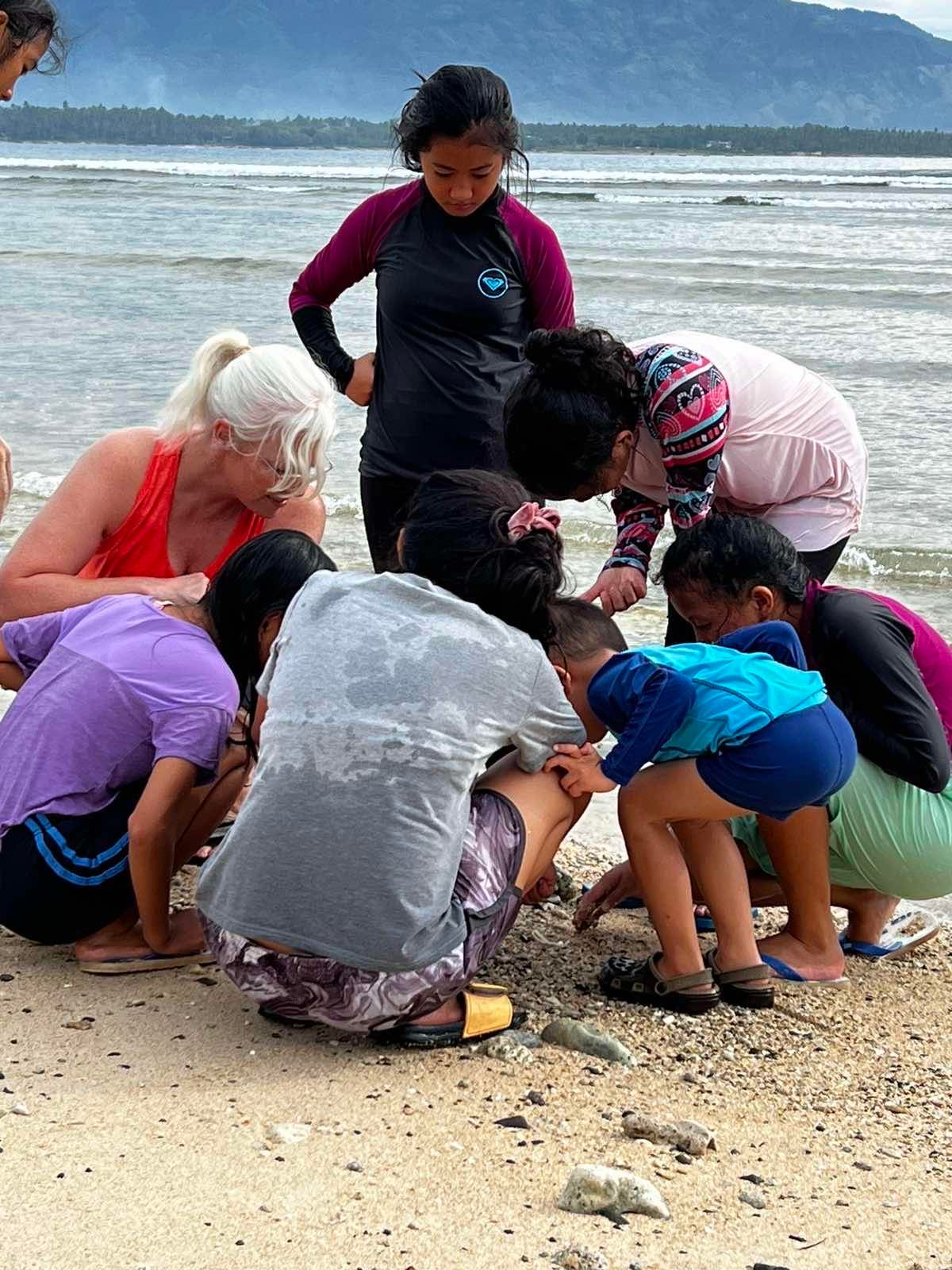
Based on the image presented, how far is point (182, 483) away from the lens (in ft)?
11.1

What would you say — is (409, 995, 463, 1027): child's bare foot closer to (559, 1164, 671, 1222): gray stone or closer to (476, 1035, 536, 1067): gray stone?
(476, 1035, 536, 1067): gray stone

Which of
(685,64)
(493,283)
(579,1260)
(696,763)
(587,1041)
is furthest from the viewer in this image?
(685,64)

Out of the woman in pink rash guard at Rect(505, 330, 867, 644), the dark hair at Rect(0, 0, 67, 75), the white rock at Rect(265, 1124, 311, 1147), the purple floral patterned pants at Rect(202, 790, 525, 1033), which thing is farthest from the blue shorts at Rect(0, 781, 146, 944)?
the dark hair at Rect(0, 0, 67, 75)

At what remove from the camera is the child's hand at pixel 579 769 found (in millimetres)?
2564

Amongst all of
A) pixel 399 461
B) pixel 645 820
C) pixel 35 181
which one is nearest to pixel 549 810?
pixel 645 820

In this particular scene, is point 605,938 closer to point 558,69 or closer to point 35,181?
point 35,181

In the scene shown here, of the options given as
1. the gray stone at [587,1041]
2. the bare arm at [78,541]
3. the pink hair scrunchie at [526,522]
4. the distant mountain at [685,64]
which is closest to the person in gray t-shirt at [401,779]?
the pink hair scrunchie at [526,522]

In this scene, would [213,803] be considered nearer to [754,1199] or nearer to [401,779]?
[401,779]

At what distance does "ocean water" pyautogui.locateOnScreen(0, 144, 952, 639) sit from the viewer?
25.5 ft

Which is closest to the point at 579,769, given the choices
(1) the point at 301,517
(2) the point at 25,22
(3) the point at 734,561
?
(3) the point at 734,561

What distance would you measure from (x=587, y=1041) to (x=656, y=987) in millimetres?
238

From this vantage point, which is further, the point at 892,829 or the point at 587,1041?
the point at 892,829

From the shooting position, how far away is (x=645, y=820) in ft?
8.85

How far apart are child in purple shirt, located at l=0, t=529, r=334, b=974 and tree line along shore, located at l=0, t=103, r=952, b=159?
233ft
